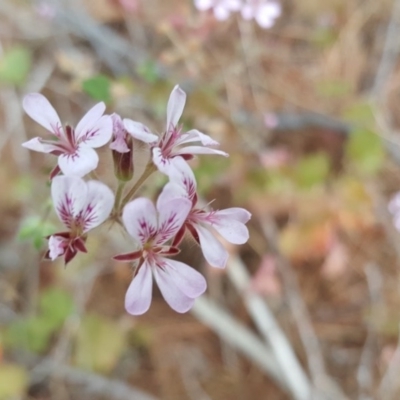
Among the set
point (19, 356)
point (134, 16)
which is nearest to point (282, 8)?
point (134, 16)

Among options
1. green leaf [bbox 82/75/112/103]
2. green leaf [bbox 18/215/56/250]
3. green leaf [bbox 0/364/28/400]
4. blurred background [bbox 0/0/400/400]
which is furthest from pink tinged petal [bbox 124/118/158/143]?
green leaf [bbox 0/364/28/400]

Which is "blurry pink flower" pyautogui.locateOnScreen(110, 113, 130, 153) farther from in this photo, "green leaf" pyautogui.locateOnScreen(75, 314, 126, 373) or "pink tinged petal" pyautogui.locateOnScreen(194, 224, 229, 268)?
"green leaf" pyautogui.locateOnScreen(75, 314, 126, 373)

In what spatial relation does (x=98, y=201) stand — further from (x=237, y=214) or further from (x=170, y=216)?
(x=237, y=214)

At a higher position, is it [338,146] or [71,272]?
[338,146]

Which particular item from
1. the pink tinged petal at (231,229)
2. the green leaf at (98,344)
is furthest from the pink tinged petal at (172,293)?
the green leaf at (98,344)

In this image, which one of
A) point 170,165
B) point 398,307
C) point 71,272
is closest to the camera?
point 170,165

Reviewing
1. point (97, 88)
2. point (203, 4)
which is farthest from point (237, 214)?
point (203, 4)

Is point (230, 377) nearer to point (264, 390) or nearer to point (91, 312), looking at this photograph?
point (264, 390)
